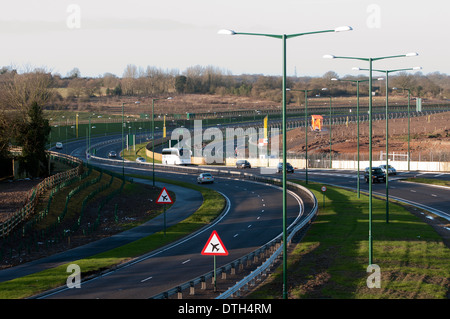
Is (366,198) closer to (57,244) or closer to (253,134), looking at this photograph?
(57,244)

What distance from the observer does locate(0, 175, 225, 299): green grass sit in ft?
81.9

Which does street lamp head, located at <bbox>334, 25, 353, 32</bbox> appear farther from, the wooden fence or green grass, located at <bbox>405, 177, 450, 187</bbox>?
green grass, located at <bbox>405, 177, 450, 187</bbox>

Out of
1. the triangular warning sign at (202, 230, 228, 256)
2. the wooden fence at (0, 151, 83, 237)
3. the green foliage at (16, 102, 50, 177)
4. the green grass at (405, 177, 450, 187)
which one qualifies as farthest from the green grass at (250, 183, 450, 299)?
the green foliage at (16, 102, 50, 177)

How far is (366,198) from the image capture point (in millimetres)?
54594

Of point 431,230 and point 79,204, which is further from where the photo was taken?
point 79,204

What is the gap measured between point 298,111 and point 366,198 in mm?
131263

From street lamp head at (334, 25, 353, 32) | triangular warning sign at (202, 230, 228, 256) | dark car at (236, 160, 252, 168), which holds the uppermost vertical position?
street lamp head at (334, 25, 353, 32)

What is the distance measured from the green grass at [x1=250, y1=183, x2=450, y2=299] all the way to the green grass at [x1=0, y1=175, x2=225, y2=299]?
850cm

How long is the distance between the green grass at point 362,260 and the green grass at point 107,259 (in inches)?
334

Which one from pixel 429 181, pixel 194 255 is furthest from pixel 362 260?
pixel 429 181

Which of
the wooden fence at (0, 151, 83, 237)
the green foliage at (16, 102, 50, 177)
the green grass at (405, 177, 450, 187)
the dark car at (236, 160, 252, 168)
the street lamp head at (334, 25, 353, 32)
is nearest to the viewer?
the street lamp head at (334, 25, 353, 32)

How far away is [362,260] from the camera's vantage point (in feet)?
95.2

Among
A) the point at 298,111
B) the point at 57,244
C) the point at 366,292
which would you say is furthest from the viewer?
the point at 298,111

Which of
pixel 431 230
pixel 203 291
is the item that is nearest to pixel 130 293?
pixel 203 291
